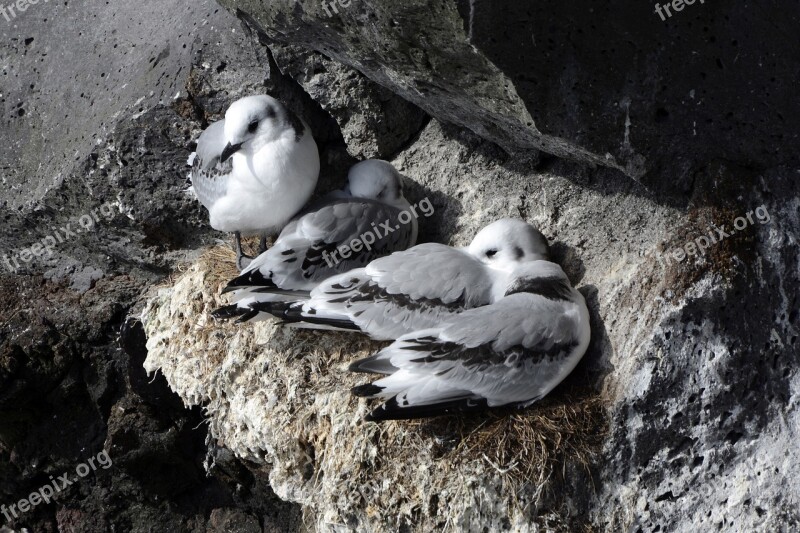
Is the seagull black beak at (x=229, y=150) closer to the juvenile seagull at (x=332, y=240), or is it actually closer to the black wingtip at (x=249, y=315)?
the juvenile seagull at (x=332, y=240)

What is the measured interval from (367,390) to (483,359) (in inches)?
14.8

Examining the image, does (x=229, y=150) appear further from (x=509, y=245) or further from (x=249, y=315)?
(x=509, y=245)

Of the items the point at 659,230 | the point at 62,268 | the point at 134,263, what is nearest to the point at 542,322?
the point at 659,230

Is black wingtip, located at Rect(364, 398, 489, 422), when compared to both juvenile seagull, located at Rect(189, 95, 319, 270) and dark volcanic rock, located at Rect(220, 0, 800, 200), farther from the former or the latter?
juvenile seagull, located at Rect(189, 95, 319, 270)

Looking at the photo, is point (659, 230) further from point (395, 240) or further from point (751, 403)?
point (395, 240)

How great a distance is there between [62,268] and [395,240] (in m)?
2.12

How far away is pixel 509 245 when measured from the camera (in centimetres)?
317

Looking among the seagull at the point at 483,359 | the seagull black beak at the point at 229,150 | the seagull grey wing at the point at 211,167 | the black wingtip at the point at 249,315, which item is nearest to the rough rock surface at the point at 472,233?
the seagull at the point at 483,359

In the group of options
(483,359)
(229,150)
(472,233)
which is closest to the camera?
(483,359)

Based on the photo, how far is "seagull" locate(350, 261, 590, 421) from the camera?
108 inches

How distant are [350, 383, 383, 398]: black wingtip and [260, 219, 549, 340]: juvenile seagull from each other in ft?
0.82

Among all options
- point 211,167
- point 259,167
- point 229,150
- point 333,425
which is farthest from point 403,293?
point 211,167

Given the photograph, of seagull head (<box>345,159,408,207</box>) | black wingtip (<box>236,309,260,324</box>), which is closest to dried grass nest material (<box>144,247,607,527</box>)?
black wingtip (<box>236,309,260,324</box>)

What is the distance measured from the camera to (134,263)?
174 inches
